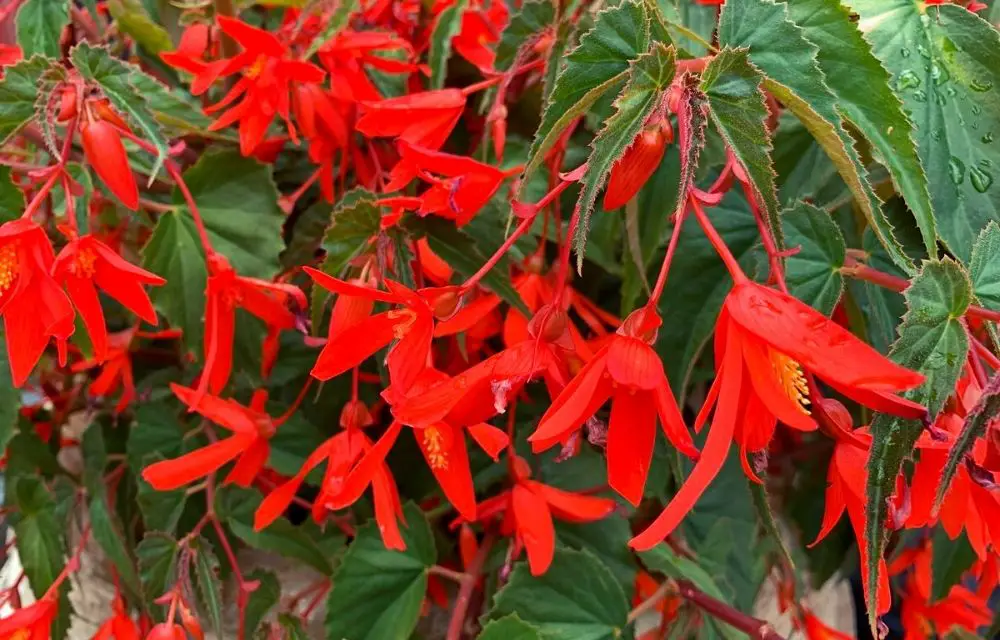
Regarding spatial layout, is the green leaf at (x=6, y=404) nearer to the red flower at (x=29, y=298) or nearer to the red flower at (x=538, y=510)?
the red flower at (x=29, y=298)

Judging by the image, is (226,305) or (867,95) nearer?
(867,95)

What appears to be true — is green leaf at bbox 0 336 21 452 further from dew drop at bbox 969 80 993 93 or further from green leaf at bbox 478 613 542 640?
dew drop at bbox 969 80 993 93

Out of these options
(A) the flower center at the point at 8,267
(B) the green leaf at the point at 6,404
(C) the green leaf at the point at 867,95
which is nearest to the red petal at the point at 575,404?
(C) the green leaf at the point at 867,95

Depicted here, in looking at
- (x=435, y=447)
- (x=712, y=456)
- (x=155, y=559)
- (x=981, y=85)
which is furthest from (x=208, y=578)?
(x=981, y=85)

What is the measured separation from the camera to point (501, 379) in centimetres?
23

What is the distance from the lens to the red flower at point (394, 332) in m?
0.26

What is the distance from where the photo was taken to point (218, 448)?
0.38 meters

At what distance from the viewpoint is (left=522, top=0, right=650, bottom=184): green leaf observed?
24 centimetres

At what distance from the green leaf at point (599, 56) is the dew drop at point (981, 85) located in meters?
0.14

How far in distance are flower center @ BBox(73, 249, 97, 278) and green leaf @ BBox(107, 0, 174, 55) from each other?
0.80 feet

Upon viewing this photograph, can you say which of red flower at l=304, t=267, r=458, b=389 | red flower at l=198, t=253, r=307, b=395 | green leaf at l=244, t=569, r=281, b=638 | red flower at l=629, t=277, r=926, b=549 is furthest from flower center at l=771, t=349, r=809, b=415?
green leaf at l=244, t=569, r=281, b=638

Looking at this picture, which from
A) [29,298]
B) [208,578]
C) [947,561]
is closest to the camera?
[29,298]

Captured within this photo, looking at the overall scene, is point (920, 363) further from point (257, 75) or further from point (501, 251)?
point (257, 75)

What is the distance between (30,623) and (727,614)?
32 centimetres
